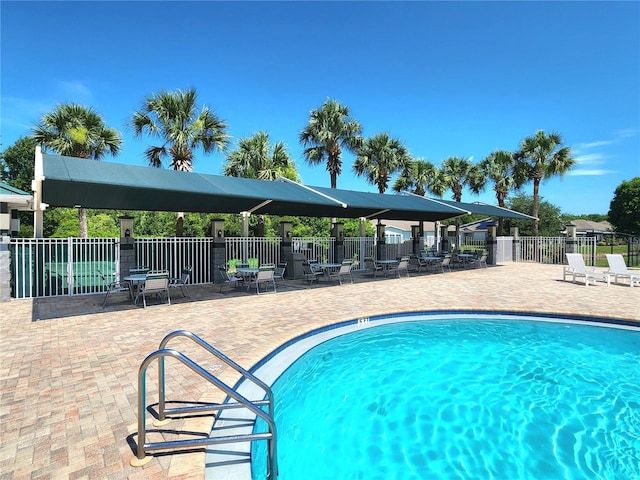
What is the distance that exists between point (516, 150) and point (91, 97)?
27857mm

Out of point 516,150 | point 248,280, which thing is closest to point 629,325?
point 248,280

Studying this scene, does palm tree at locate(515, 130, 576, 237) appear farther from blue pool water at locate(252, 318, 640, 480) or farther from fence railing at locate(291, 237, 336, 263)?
blue pool water at locate(252, 318, 640, 480)

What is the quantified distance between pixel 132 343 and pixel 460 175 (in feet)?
89.8

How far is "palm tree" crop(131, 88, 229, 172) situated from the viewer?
15.5 m

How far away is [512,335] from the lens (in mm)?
7348

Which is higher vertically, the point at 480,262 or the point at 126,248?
the point at 126,248

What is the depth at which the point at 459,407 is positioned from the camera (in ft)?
14.5

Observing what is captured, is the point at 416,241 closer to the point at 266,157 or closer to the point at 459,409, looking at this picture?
the point at 266,157

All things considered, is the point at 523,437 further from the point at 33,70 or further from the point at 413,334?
the point at 33,70

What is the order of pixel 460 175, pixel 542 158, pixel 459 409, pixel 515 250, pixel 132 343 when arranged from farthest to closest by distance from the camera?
pixel 460 175, pixel 542 158, pixel 515 250, pixel 132 343, pixel 459 409

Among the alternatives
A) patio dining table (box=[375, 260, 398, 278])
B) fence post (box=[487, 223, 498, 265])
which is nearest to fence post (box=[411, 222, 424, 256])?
fence post (box=[487, 223, 498, 265])

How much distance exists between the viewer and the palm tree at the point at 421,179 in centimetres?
2619

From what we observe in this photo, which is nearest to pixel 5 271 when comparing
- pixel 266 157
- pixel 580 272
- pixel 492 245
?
pixel 266 157

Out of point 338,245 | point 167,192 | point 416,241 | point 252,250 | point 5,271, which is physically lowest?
point 5,271
